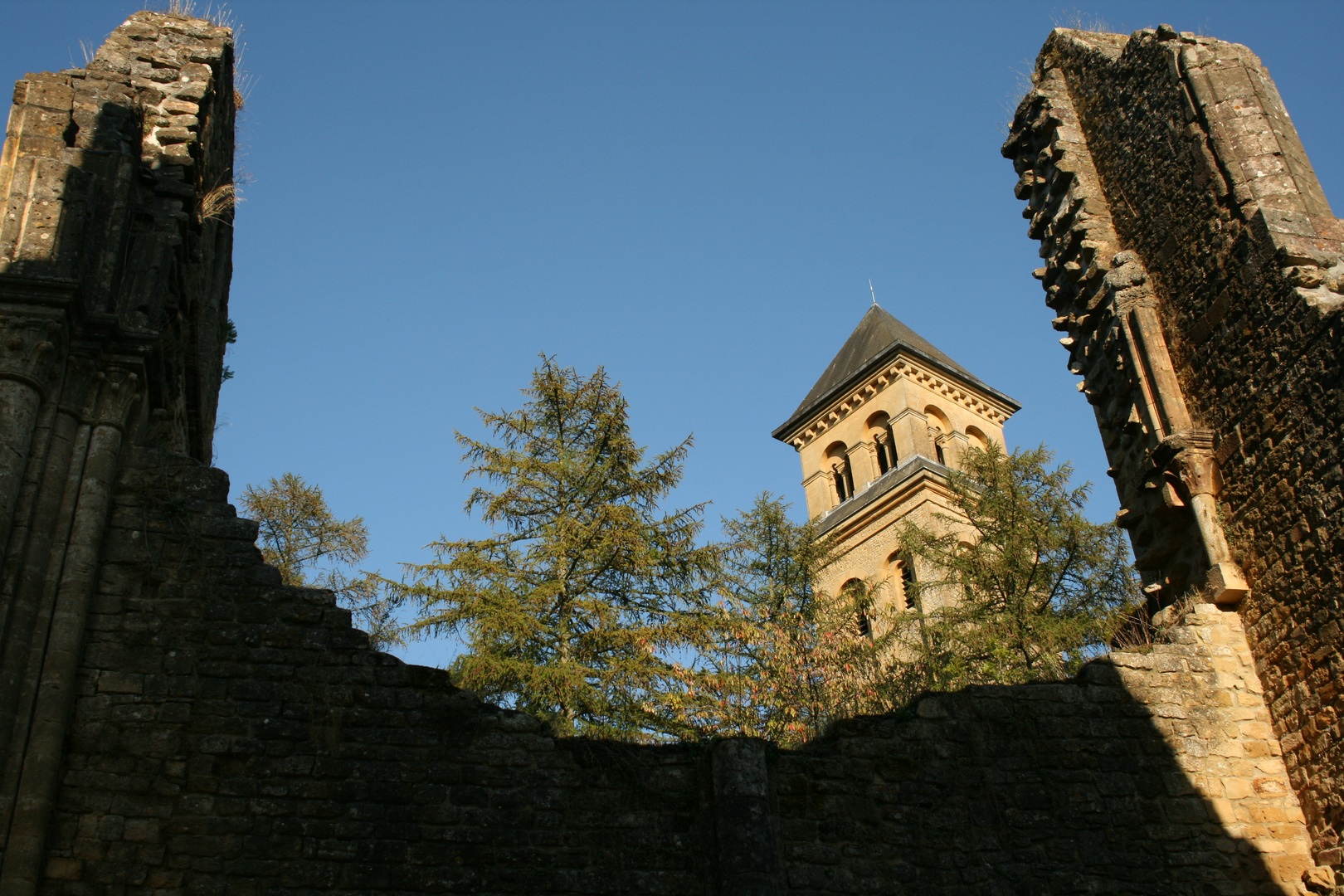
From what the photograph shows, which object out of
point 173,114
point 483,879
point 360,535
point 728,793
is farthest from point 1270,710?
point 360,535

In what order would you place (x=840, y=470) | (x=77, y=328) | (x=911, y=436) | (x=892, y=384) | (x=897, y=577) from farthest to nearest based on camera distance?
(x=840, y=470), (x=892, y=384), (x=911, y=436), (x=897, y=577), (x=77, y=328)

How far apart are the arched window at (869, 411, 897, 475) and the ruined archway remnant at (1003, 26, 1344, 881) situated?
26.7 metres

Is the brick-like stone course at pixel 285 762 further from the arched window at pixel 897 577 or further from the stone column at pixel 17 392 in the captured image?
the arched window at pixel 897 577

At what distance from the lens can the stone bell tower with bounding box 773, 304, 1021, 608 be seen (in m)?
34.2

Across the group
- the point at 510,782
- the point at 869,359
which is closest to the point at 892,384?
the point at 869,359

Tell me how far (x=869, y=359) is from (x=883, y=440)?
10.5ft

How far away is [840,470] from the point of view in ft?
130

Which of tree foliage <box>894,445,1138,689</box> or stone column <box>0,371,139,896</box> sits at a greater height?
tree foliage <box>894,445,1138,689</box>

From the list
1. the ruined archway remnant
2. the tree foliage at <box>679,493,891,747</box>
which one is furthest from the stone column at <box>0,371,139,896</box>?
the ruined archway remnant

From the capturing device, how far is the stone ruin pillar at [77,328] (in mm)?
5859

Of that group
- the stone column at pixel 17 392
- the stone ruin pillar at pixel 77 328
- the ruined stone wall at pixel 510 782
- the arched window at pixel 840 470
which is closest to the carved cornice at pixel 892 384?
the arched window at pixel 840 470

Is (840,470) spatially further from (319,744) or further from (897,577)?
(319,744)

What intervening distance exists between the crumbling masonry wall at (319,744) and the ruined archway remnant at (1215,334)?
398mm

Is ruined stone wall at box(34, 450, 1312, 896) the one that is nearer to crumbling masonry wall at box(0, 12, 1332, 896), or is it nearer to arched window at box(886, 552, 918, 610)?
crumbling masonry wall at box(0, 12, 1332, 896)
